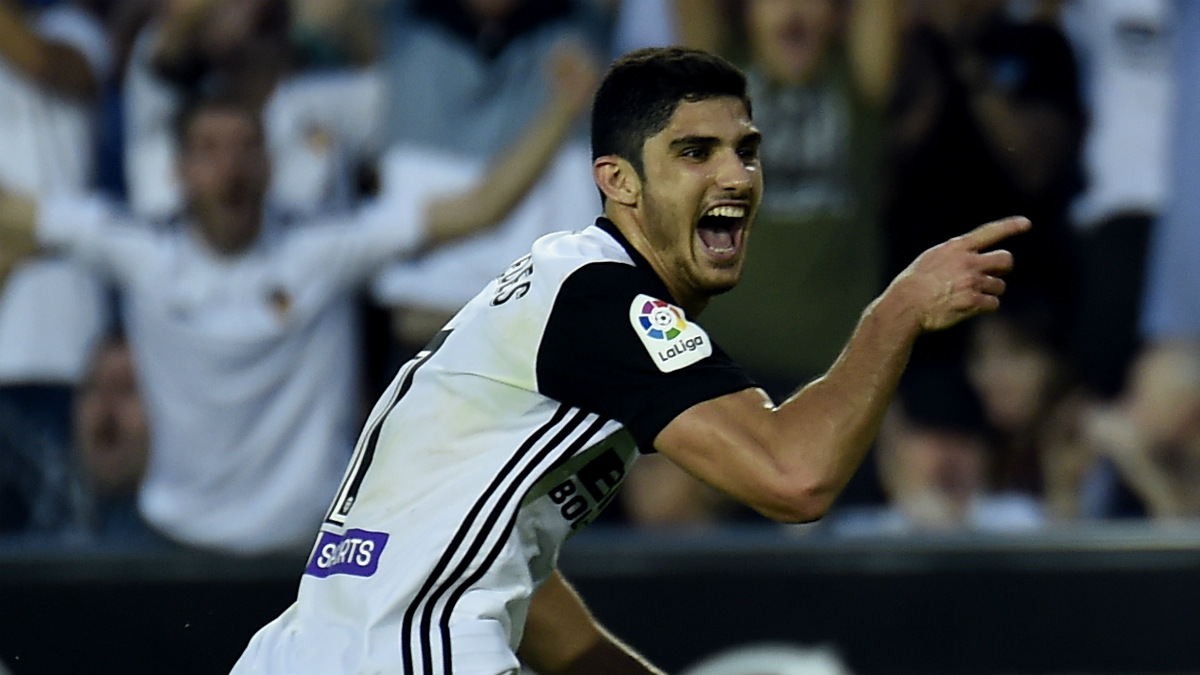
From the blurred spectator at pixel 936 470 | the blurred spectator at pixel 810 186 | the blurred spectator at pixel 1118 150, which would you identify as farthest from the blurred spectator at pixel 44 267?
the blurred spectator at pixel 1118 150

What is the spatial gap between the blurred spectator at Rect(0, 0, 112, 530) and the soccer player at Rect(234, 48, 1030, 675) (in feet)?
14.4

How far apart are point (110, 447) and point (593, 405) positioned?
15.5ft

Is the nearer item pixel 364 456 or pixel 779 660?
pixel 364 456

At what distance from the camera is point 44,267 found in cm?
759

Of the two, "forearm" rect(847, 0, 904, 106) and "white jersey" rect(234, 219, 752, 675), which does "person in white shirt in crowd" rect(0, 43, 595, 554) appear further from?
"white jersey" rect(234, 219, 752, 675)

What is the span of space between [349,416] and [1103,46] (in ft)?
11.2

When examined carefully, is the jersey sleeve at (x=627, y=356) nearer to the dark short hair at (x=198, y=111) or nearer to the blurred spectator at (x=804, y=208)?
the blurred spectator at (x=804, y=208)

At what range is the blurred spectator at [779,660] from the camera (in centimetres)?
731

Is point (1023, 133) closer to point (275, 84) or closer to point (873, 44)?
Result: point (873, 44)

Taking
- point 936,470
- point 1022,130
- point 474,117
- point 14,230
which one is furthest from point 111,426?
point 1022,130

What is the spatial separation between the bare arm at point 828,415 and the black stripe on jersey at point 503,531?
7.7 inches

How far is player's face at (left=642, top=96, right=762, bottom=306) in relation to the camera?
333 centimetres

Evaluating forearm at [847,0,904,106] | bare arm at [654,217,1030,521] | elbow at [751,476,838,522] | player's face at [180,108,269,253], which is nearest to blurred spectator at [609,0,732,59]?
forearm at [847,0,904,106]

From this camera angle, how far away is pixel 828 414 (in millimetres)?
3043
